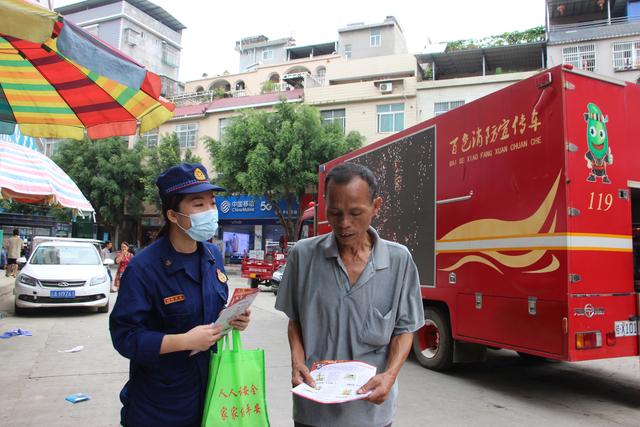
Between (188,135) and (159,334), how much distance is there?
31.5 meters

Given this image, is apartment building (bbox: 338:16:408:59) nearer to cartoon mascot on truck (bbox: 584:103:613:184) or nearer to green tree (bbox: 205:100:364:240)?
green tree (bbox: 205:100:364:240)

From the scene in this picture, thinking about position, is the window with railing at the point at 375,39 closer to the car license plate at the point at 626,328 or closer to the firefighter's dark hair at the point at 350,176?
the car license plate at the point at 626,328

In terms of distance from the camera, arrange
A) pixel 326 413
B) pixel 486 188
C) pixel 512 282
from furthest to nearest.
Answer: pixel 486 188
pixel 512 282
pixel 326 413

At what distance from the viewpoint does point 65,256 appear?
1038 centimetres

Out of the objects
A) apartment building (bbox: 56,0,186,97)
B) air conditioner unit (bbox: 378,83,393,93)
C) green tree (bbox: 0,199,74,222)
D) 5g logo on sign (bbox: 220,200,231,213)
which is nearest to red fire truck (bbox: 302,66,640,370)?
air conditioner unit (bbox: 378,83,393,93)

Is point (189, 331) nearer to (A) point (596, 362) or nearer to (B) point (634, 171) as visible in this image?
(B) point (634, 171)

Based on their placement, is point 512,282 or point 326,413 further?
point 512,282

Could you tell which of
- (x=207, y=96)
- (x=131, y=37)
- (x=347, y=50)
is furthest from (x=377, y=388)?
(x=131, y=37)

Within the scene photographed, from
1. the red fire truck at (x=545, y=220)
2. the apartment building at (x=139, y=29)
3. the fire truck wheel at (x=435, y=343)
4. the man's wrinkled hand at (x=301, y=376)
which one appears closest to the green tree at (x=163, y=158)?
the apartment building at (x=139, y=29)

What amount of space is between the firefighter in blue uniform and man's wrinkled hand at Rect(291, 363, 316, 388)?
1.10 feet

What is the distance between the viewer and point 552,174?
4.51 m

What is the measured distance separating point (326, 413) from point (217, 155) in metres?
23.5

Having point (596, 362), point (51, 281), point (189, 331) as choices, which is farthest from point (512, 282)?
point (51, 281)

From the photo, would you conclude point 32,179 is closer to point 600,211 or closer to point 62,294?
point 62,294
